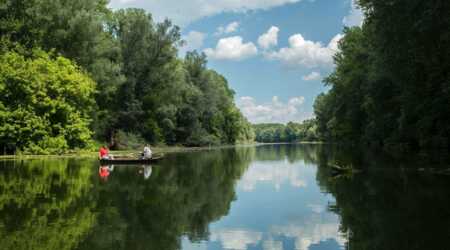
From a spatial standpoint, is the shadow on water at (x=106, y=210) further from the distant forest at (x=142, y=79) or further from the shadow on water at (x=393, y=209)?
the distant forest at (x=142, y=79)

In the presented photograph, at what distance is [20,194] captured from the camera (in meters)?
18.2

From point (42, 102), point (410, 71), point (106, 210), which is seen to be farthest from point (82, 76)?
point (106, 210)

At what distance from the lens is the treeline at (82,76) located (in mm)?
47344

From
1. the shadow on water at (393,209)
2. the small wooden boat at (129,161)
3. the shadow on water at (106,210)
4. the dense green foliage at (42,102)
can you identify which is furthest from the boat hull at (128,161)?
the shadow on water at (393,209)

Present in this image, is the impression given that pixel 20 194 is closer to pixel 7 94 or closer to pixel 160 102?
pixel 7 94

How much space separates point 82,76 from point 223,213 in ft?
130

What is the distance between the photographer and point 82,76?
51.4 m

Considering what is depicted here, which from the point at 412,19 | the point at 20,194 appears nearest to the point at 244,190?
the point at 20,194

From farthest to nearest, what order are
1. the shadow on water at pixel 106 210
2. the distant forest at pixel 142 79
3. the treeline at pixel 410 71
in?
the distant forest at pixel 142 79 → the treeline at pixel 410 71 → the shadow on water at pixel 106 210

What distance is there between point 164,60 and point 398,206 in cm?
5606

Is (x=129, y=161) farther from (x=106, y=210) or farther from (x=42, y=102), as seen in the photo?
(x=106, y=210)

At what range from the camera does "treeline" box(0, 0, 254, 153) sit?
4734 centimetres

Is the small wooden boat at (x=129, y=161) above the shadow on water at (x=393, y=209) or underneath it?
above

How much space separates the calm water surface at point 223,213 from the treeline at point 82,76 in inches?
981
